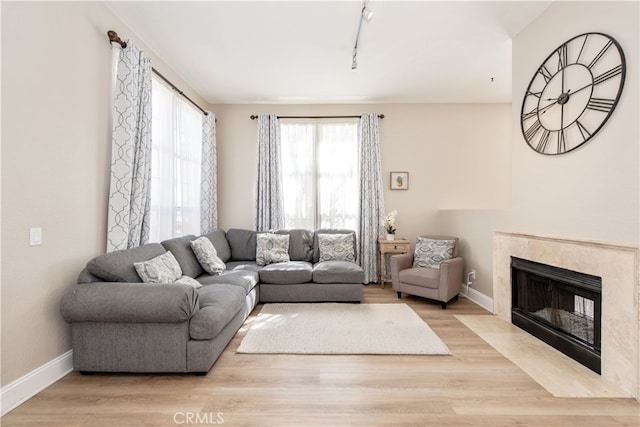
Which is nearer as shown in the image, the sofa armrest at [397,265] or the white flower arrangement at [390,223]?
the sofa armrest at [397,265]

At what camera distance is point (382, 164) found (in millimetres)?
4891

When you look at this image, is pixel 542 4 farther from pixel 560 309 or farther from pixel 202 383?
pixel 202 383

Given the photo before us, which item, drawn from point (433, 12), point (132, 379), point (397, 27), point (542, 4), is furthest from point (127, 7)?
point (542, 4)

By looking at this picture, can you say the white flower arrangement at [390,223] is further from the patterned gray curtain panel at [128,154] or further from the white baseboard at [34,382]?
the white baseboard at [34,382]

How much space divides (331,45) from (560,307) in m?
3.36

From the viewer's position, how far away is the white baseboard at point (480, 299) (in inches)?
136

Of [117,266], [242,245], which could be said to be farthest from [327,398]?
[242,245]

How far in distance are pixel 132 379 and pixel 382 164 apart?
4.24 m

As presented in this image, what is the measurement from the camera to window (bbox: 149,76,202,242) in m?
3.25

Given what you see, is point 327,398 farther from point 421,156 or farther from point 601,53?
point 421,156

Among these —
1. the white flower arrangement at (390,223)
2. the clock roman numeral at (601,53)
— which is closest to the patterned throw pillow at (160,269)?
the white flower arrangement at (390,223)

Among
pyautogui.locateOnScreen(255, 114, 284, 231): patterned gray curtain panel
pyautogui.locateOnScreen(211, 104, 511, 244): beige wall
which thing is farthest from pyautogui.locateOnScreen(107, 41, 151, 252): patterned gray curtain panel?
pyautogui.locateOnScreen(211, 104, 511, 244): beige wall

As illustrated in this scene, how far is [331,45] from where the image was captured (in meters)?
3.10

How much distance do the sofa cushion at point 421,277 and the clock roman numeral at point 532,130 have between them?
1.80 meters
